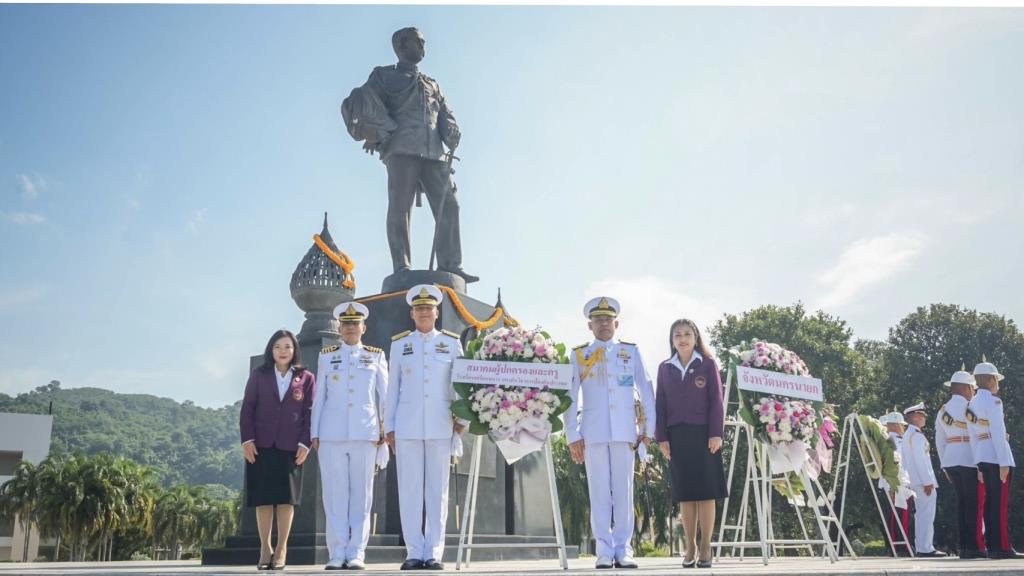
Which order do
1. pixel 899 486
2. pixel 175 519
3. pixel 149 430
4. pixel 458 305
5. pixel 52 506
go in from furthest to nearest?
pixel 149 430 < pixel 175 519 < pixel 52 506 < pixel 899 486 < pixel 458 305

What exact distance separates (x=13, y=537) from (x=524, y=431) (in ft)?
192

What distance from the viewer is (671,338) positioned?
7.62m

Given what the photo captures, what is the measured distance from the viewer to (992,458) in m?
9.51

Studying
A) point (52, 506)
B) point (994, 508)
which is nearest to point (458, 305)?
point (994, 508)

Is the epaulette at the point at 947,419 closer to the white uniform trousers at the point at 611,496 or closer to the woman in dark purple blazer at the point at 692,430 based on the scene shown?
the woman in dark purple blazer at the point at 692,430

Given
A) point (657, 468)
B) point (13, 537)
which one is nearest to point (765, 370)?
point (657, 468)

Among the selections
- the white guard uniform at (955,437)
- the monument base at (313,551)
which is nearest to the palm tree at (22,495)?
the monument base at (313,551)

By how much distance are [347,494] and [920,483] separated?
970cm

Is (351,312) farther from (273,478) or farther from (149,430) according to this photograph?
(149,430)

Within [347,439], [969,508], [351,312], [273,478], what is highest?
[351,312]

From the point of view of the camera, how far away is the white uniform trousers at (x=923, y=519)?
12.6 metres

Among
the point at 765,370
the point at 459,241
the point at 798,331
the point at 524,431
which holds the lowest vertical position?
the point at 524,431

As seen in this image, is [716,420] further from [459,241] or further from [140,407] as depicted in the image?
[140,407]

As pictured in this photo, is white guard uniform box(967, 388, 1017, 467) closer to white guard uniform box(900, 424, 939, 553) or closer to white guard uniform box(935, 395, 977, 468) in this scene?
white guard uniform box(935, 395, 977, 468)
